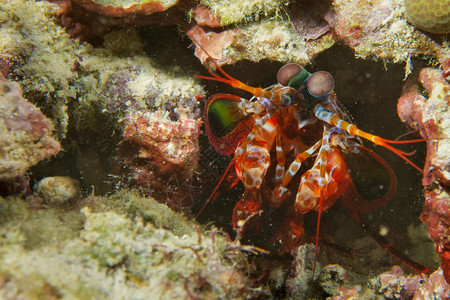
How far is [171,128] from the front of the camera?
3062 mm

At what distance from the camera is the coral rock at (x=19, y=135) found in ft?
6.16

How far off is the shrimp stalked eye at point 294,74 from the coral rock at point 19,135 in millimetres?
2051

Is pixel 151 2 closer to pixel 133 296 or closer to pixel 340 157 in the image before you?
pixel 340 157

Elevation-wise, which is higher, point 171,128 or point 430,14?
point 430,14

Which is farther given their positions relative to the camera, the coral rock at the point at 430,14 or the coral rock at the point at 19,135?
the coral rock at the point at 430,14

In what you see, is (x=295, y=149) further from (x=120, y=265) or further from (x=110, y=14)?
(x=110, y=14)

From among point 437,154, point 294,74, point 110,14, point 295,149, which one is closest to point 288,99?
point 294,74

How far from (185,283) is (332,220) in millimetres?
3186

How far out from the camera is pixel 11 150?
6.19ft

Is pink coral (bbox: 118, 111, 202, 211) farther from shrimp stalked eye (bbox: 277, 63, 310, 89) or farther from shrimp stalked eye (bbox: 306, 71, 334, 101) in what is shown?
shrimp stalked eye (bbox: 306, 71, 334, 101)

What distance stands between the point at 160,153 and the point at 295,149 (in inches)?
57.2

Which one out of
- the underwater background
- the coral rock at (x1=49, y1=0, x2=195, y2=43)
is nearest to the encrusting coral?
the underwater background

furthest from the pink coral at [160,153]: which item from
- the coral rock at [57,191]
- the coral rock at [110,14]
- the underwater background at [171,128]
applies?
the coral rock at [110,14]

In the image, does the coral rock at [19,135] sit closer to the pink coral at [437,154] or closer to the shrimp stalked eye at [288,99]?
the shrimp stalked eye at [288,99]
